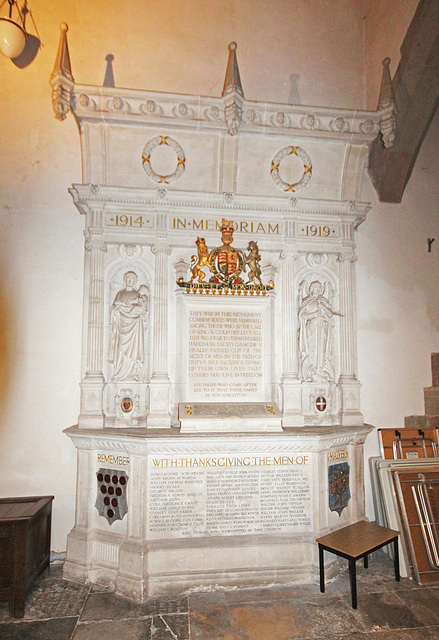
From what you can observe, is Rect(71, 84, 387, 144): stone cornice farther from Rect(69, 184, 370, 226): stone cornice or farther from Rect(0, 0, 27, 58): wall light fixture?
Rect(0, 0, 27, 58): wall light fixture

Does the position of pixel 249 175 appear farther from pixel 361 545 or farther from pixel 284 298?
pixel 361 545

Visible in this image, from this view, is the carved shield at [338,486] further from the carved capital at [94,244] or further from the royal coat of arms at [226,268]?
the carved capital at [94,244]

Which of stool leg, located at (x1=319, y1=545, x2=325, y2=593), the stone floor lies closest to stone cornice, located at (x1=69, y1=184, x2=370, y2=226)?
stool leg, located at (x1=319, y1=545, x2=325, y2=593)

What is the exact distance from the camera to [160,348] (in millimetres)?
4559

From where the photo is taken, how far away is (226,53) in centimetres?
524

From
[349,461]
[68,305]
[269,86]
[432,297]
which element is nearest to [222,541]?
[349,461]

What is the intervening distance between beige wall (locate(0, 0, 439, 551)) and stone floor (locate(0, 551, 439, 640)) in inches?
42.6

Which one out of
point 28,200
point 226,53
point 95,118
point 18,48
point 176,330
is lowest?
point 176,330

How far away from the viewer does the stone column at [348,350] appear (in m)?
4.77

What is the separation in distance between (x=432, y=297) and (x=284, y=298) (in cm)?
203

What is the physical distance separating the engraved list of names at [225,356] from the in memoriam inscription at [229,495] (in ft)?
2.51

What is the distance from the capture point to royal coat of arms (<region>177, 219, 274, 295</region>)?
15.3ft

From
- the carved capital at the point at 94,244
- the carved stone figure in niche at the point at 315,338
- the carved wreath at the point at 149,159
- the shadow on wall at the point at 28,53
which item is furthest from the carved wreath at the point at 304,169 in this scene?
the shadow on wall at the point at 28,53

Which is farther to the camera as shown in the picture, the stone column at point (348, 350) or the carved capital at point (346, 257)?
the carved capital at point (346, 257)
